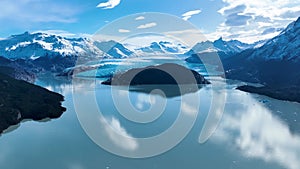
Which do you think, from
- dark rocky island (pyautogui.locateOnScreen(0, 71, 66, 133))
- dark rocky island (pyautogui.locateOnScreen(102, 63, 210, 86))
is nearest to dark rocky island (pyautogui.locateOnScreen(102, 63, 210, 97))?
dark rocky island (pyautogui.locateOnScreen(102, 63, 210, 86))

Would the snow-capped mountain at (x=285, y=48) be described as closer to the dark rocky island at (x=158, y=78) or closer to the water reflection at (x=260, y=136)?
the dark rocky island at (x=158, y=78)

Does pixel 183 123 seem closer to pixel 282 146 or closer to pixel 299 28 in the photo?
pixel 282 146

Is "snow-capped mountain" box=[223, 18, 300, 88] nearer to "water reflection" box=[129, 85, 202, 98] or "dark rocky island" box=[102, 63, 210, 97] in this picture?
"dark rocky island" box=[102, 63, 210, 97]

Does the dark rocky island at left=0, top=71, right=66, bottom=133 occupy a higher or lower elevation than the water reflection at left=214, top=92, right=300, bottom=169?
higher

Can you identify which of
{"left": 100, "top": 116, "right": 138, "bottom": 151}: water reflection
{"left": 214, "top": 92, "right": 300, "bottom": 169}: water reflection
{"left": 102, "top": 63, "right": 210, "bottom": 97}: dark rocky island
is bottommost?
{"left": 214, "top": 92, "right": 300, "bottom": 169}: water reflection

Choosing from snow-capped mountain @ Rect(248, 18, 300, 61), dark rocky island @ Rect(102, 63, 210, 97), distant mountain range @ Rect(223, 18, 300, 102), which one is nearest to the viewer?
distant mountain range @ Rect(223, 18, 300, 102)

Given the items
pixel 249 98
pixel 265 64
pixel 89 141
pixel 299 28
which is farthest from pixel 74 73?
pixel 89 141

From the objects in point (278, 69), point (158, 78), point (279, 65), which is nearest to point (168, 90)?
point (158, 78)
